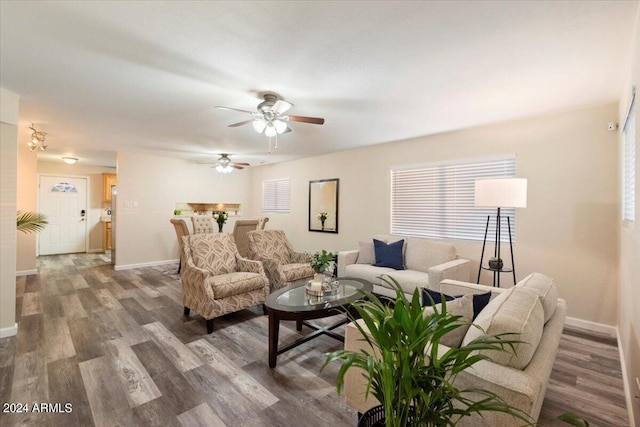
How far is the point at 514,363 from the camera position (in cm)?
119

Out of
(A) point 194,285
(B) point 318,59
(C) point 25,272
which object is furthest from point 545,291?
(C) point 25,272

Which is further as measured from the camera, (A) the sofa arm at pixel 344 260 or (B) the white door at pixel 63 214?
(B) the white door at pixel 63 214

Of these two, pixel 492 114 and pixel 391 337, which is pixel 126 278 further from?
pixel 492 114

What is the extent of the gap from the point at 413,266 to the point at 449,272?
31.1 inches

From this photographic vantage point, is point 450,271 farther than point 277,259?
No

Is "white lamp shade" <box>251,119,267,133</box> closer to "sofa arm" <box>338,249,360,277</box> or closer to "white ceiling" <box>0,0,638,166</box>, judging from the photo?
"white ceiling" <box>0,0,638,166</box>

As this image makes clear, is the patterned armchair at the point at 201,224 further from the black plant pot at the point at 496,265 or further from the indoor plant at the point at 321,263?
the black plant pot at the point at 496,265

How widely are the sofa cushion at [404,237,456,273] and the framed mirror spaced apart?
1840 millimetres

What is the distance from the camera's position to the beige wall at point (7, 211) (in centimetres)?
277

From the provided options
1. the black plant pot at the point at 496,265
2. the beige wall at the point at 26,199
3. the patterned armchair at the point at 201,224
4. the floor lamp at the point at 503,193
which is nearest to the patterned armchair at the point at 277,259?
the patterned armchair at the point at 201,224

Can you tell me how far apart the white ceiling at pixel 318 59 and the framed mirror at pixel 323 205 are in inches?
85.6

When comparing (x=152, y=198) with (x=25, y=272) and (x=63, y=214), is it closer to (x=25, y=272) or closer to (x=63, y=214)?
(x=25, y=272)

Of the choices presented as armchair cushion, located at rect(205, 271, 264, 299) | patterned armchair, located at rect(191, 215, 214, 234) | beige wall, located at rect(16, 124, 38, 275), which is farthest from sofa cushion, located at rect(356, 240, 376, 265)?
beige wall, located at rect(16, 124, 38, 275)

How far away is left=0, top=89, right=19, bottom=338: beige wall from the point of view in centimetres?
277
